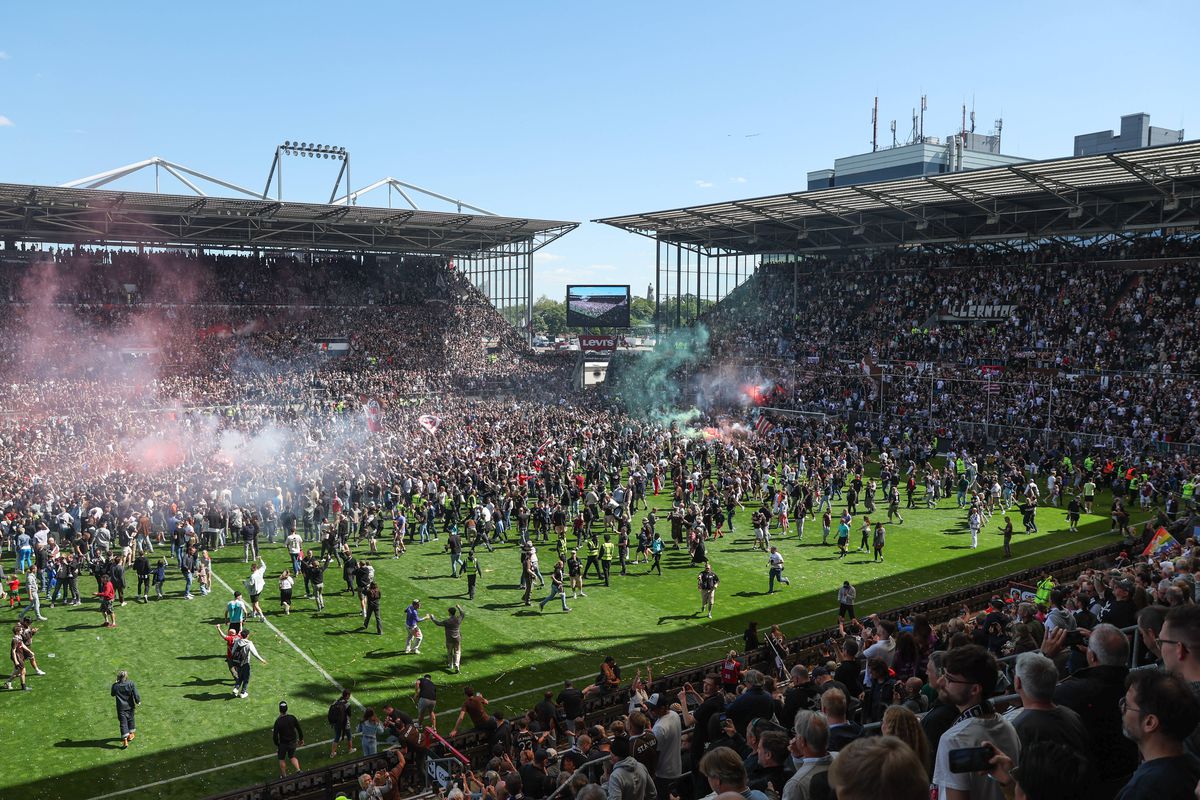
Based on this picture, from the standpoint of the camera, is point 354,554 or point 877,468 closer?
point 354,554

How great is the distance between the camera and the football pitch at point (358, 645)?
12.5 metres

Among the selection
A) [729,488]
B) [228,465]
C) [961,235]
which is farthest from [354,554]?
[961,235]

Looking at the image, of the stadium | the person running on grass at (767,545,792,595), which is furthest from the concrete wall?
the person running on grass at (767,545,792,595)

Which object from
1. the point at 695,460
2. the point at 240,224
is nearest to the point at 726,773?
the point at 695,460

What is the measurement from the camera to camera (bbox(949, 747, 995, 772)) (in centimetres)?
347

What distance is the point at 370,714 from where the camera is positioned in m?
11.5

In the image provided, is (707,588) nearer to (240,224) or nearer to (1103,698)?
(1103,698)

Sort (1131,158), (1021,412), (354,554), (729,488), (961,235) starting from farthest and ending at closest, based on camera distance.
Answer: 1. (961,235)
2. (1021,412)
3. (1131,158)
4. (729,488)
5. (354,554)

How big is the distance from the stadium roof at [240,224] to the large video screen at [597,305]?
420 cm

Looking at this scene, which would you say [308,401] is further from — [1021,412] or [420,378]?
[1021,412]

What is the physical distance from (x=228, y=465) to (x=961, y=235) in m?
36.8

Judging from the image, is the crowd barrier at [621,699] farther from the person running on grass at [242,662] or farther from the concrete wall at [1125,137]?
the concrete wall at [1125,137]

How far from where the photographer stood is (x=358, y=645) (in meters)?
16.8

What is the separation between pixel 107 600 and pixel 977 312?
41.2 m
